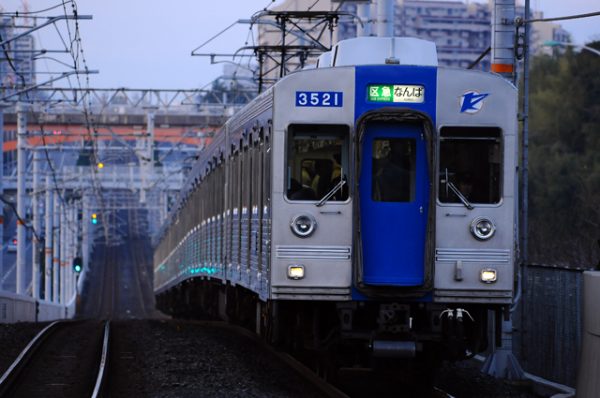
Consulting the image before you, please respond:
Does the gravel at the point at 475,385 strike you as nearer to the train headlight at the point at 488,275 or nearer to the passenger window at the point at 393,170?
the train headlight at the point at 488,275

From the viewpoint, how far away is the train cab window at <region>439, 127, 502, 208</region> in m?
12.4

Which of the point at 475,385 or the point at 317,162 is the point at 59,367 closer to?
the point at 475,385

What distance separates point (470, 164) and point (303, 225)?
5.54ft

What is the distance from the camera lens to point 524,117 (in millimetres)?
15805

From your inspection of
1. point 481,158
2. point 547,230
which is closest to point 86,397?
point 481,158

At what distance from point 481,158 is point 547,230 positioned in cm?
3595

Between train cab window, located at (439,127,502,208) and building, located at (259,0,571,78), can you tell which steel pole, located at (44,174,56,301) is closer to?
train cab window, located at (439,127,502,208)

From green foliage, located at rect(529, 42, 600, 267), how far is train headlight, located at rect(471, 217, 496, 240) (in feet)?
96.0

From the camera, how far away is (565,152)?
179ft

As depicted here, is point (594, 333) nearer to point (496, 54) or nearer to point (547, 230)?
point (496, 54)

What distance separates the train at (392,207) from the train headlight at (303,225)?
0.04ft

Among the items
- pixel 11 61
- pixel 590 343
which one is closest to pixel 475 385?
pixel 590 343

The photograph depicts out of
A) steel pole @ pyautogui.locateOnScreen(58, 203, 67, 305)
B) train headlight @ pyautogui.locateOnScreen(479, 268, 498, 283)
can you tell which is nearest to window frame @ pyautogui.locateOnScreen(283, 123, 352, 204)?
train headlight @ pyautogui.locateOnScreen(479, 268, 498, 283)

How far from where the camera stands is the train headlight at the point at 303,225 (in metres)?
12.4
